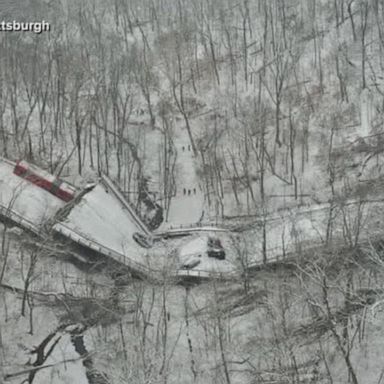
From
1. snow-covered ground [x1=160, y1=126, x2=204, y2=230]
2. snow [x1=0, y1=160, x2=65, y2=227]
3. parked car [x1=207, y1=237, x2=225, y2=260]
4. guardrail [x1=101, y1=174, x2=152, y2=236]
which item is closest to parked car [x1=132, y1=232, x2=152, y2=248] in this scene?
guardrail [x1=101, y1=174, x2=152, y2=236]

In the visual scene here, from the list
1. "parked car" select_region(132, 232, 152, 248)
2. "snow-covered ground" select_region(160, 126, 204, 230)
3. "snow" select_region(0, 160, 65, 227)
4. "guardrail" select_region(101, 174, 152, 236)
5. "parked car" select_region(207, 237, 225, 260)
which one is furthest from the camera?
"snow-covered ground" select_region(160, 126, 204, 230)

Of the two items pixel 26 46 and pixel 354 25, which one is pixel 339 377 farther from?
pixel 26 46

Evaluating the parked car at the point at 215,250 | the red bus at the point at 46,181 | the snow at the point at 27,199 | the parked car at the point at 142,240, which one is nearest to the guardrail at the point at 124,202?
the parked car at the point at 142,240

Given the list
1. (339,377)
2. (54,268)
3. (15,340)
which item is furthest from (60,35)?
(339,377)

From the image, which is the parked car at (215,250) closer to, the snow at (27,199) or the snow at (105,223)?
the snow at (105,223)

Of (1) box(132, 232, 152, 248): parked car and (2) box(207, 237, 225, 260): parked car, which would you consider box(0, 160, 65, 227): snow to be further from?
(2) box(207, 237, 225, 260): parked car

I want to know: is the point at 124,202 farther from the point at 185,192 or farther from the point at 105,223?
the point at 185,192
